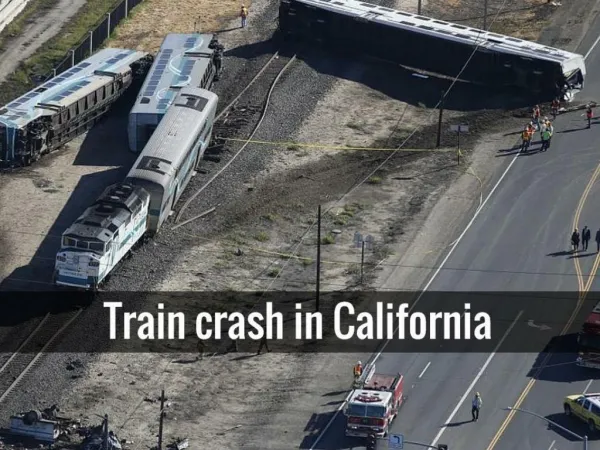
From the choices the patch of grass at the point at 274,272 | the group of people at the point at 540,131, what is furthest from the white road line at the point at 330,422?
the group of people at the point at 540,131

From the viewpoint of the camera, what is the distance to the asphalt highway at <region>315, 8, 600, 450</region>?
268 ft

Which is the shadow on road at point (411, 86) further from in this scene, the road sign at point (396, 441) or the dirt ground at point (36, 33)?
the road sign at point (396, 441)

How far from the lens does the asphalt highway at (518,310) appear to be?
8156 centimetres

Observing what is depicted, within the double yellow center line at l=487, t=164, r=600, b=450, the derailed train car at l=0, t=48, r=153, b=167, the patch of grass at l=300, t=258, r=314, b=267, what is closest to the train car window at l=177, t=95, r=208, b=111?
A: the derailed train car at l=0, t=48, r=153, b=167

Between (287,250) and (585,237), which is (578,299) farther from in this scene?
(287,250)

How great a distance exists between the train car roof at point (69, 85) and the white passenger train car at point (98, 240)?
620 inches

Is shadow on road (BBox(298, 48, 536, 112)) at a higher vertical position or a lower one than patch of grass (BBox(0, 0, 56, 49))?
lower

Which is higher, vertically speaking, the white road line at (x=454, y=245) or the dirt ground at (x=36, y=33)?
the dirt ground at (x=36, y=33)

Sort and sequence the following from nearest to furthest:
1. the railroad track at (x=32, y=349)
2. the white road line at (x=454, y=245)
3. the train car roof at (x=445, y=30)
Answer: the railroad track at (x=32, y=349) → the white road line at (x=454, y=245) → the train car roof at (x=445, y=30)

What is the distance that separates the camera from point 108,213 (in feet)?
301

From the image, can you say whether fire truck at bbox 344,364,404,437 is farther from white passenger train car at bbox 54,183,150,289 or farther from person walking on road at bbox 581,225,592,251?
person walking on road at bbox 581,225,592,251

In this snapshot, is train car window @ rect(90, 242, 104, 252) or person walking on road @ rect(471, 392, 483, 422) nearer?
person walking on road @ rect(471, 392, 483, 422)

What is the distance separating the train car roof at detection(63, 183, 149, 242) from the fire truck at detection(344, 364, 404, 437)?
1622 centimetres

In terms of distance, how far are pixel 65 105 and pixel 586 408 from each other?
41.7 meters
